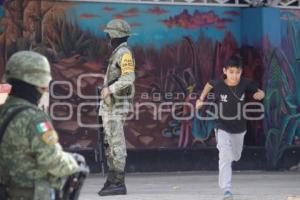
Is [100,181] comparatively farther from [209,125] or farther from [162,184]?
[209,125]

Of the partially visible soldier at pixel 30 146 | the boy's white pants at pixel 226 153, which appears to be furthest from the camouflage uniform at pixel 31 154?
the boy's white pants at pixel 226 153

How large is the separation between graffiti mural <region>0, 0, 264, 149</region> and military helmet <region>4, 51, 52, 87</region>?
23.8ft

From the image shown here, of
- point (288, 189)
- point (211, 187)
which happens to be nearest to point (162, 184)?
point (211, 187)

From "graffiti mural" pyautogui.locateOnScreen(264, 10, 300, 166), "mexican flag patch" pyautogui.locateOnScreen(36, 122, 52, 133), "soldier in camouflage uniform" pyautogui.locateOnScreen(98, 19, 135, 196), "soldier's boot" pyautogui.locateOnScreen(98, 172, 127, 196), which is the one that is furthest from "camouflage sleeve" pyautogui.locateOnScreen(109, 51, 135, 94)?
"mexican flag patch" pyautogui.locateOnScreen(36, 122, 52, 133)

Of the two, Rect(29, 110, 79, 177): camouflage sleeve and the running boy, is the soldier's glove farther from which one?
the running boy

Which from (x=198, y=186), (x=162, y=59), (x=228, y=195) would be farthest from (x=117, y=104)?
(x=162, y=59)

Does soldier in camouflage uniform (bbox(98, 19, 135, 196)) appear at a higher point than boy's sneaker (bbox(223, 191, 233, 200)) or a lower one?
higher

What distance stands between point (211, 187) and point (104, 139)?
213cm

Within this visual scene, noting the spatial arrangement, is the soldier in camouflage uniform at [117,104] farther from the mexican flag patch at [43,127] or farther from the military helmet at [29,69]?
the mexican flag patch at [43,127]

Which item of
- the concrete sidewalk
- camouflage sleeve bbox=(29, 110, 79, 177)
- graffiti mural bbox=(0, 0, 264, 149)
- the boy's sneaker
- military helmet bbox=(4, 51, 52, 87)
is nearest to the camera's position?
camouflage sleeve bbox=(29, 110, 79, 177)

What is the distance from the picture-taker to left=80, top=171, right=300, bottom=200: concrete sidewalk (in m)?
9.52

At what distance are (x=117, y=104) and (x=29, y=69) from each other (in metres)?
4.57

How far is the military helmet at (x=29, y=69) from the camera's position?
15.6 ft

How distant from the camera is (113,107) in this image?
927 centimetres
